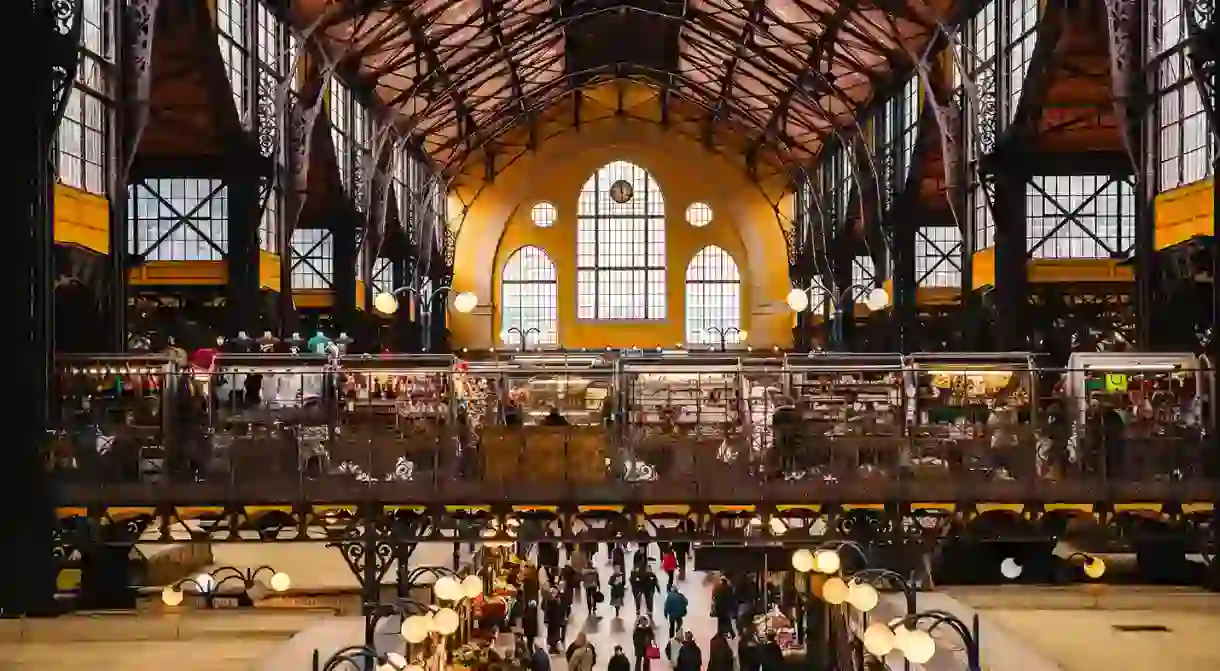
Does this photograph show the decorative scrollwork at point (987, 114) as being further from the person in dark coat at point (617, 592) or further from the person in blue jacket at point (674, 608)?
the person in dark coat at point (617, 592)

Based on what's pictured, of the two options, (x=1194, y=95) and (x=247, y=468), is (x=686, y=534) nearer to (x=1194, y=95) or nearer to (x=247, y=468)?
(x=247, y=468)

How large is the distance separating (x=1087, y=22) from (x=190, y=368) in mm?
15430

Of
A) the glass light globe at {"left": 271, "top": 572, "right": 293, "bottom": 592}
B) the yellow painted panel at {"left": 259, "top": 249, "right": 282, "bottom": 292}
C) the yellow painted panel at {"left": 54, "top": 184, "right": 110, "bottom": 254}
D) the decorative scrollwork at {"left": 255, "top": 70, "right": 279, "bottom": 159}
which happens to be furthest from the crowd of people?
the decorative scrollwork at {"left": 255, "top": 70, "right": 279, "bottom": 159}

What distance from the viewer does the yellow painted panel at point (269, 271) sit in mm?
28719

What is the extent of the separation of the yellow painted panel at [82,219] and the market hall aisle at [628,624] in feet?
30.9

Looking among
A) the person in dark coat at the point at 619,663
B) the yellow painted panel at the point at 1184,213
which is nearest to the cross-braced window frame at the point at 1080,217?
the yellow painted panel at the point at 1184,213

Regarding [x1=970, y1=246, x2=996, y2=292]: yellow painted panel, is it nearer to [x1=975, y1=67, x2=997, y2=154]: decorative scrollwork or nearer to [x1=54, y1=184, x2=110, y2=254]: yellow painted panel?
[x1=975, y1=67, x2=997, y2=154]: decorative scrollwork

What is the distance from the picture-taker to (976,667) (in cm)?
1191

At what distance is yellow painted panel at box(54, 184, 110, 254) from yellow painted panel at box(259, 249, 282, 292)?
7083 millimetres

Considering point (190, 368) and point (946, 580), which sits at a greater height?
point (190, 368)

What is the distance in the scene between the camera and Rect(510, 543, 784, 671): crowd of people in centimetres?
1792

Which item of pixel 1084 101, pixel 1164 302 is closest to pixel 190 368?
pixel 1164 302

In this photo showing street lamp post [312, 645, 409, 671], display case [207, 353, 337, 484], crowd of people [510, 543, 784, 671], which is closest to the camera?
street lamp post [312, 645, 409, 671]

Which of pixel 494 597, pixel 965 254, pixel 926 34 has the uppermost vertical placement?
pixel 926 34
